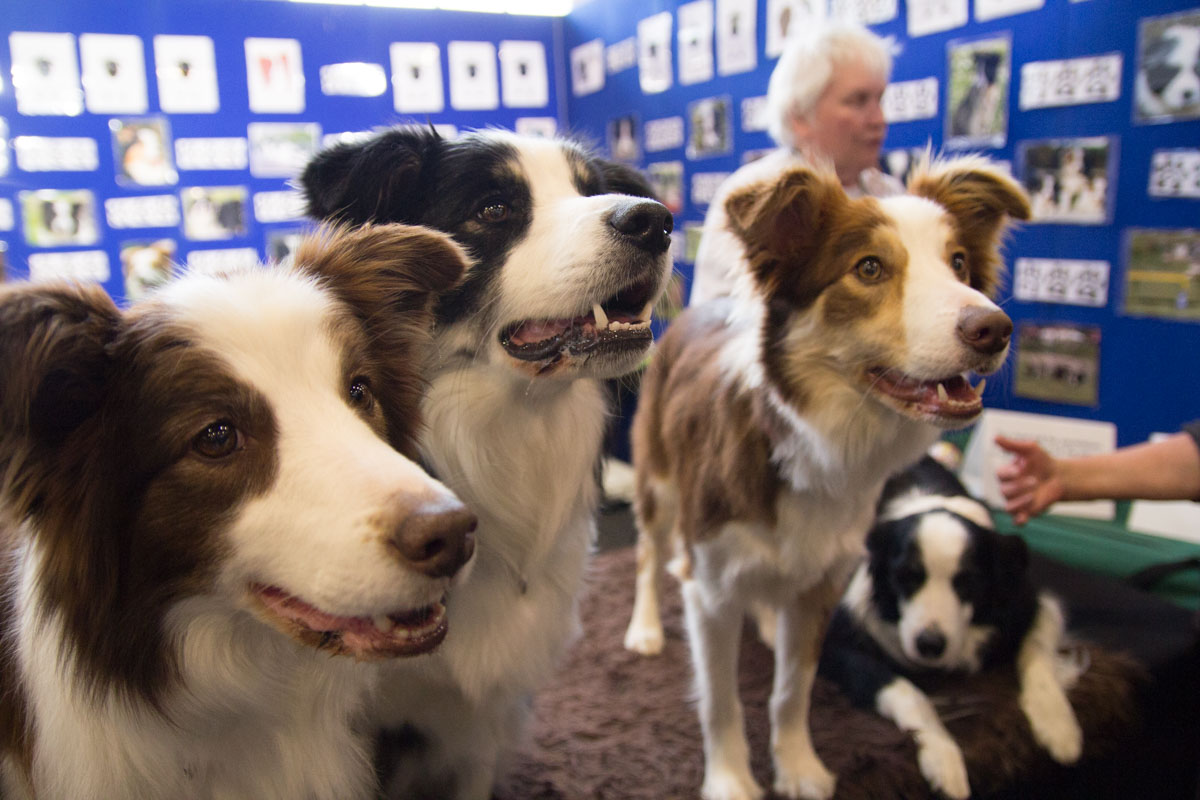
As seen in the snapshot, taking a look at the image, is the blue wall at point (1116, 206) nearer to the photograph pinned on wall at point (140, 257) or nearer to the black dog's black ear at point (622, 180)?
the black dog's black ear at point (622, 180)

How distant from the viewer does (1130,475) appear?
71.5 inches

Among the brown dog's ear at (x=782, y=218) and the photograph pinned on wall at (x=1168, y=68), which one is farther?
the photograph pinned on wall at (x=1168, y=68)

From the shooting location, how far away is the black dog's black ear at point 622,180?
1.42 metres

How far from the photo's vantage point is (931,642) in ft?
5.66

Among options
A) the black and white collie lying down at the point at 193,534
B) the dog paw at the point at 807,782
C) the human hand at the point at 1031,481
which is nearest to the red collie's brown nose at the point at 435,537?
the black and white collie lying down at the point at 193,534

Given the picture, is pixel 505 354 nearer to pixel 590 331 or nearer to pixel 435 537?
pixel 590 331

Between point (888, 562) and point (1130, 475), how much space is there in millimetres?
608

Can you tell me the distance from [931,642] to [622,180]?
124 centimetres

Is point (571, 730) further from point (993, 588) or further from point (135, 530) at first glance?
point (135, 530)

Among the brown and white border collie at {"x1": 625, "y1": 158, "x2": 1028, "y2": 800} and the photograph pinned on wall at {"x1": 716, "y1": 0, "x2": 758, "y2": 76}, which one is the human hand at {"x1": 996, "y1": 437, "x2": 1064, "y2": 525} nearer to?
the brown and white border collie at {"x1": 625, "y1": 158, "x2": 1028, "y2": 800}

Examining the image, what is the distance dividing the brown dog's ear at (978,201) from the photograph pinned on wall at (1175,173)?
125 cm

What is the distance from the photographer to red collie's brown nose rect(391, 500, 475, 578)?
2.39 feet

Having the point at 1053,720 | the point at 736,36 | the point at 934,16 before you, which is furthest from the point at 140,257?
the point at 1053,720

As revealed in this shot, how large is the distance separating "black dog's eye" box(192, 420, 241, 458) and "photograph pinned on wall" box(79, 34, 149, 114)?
8.30 feet
